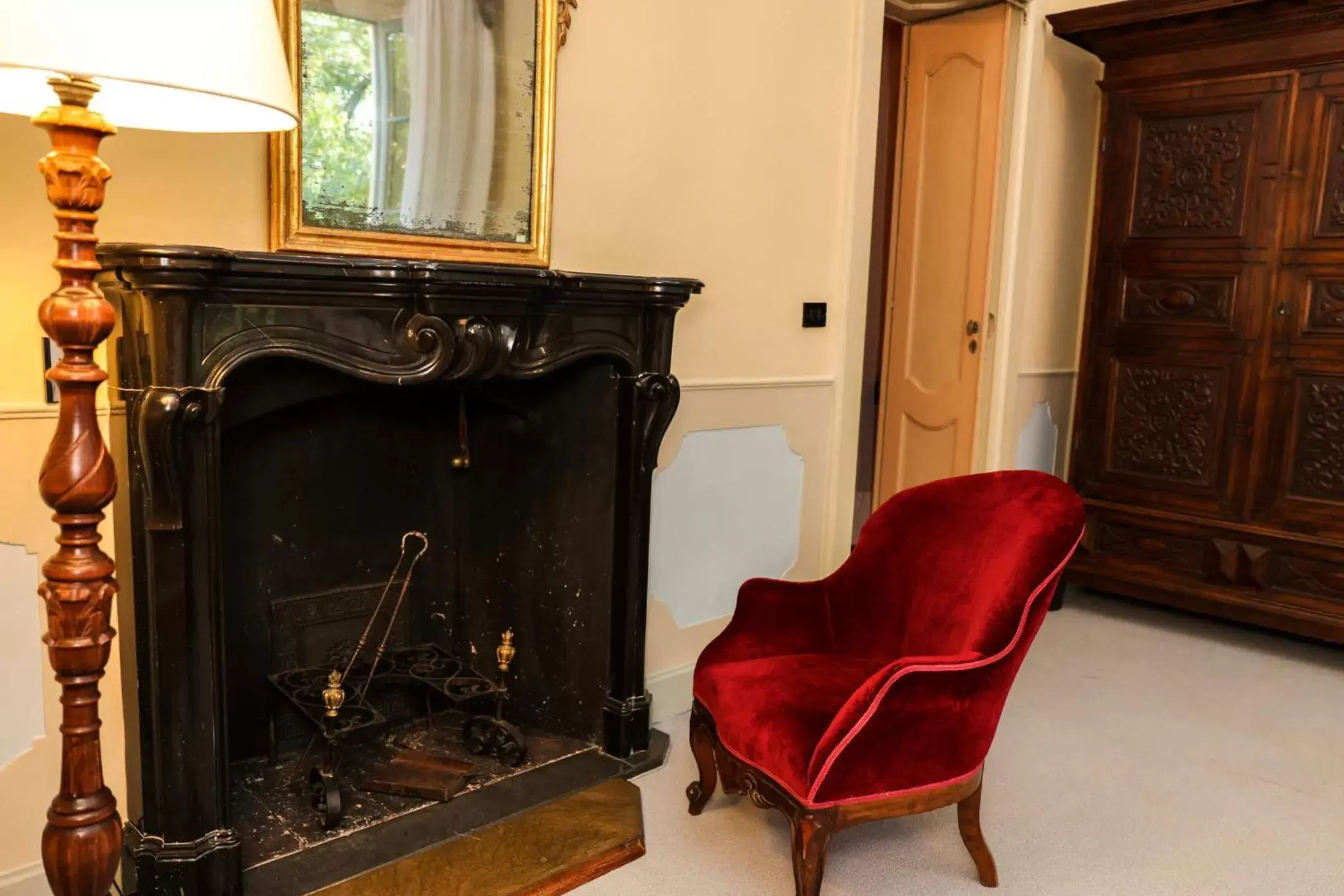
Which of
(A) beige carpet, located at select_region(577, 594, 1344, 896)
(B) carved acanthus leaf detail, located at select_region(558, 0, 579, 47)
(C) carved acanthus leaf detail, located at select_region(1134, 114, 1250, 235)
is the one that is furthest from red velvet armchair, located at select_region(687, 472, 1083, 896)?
(C) carved acanthus leaf detail, located at select_region(1134, 114, 1250, 235)

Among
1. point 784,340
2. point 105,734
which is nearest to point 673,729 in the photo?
point 784,340

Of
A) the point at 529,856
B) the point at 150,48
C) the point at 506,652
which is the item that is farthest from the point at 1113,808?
the point at 150,48

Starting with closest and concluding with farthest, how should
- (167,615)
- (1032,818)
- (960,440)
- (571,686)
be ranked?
1. (167,615)
2. (1032,818)
3. (571,686)
4. (960,440)

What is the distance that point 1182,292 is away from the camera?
3.59 meters

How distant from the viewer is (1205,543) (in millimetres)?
3555

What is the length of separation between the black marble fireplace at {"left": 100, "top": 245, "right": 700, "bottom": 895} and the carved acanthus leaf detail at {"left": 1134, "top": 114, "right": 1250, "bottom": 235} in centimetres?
222

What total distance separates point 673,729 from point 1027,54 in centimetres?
279

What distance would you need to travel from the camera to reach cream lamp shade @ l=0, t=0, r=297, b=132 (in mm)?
1094

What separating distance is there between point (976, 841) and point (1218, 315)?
2379 mm

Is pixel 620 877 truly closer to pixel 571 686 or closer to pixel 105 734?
pixel 571 686

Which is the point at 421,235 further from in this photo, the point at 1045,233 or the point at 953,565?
the point at 1045,233

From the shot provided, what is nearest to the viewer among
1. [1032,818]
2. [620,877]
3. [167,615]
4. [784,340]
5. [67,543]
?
[67,543]

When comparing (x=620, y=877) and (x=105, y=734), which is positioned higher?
(x=105, y=734)

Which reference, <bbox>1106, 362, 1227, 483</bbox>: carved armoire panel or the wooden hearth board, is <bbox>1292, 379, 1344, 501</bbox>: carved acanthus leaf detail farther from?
the wooden hearth board
